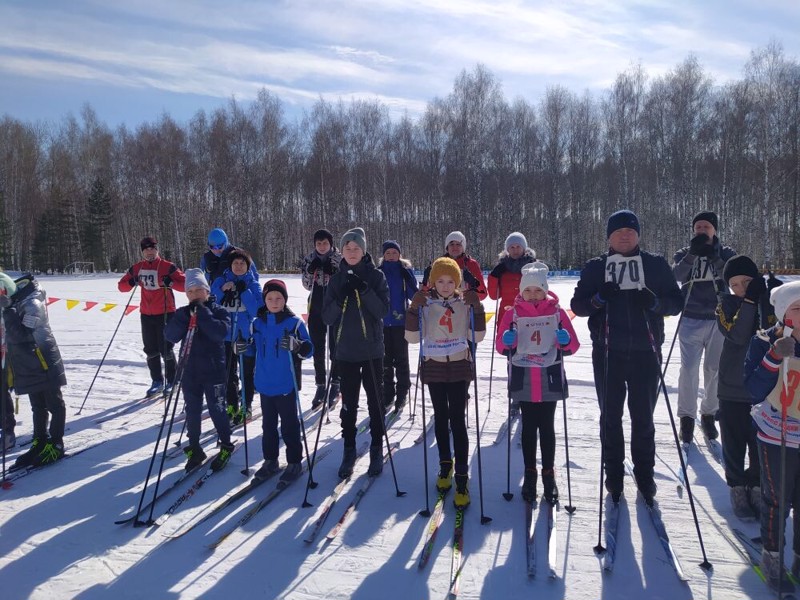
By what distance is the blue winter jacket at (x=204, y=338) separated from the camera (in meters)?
4.13

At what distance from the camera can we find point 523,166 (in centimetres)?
3531

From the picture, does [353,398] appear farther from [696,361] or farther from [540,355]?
[696,361]

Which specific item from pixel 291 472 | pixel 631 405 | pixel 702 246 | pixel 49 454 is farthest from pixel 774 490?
pixel 49 454

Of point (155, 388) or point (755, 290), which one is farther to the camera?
point (155, 388)

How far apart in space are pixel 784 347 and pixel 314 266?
14.0ft

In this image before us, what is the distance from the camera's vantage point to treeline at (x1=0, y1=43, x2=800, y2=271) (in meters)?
28.6

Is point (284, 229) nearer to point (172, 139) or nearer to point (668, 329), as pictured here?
point (172, 139)

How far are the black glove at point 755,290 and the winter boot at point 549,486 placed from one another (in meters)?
1.68

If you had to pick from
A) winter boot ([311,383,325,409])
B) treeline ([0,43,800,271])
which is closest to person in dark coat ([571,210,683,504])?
winter boot ([311,383,325,409])

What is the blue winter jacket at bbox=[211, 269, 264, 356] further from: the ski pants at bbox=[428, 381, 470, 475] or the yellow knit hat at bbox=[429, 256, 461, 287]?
the ski pants at bbox=[428, 381, 470, 475]

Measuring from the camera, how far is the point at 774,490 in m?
2.66

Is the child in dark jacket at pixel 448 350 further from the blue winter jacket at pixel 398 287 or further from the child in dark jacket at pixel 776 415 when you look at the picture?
the blue winter jacket at pixel 398 287

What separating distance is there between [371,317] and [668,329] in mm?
7759

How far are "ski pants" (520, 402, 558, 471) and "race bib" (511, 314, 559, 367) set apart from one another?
290 mm
